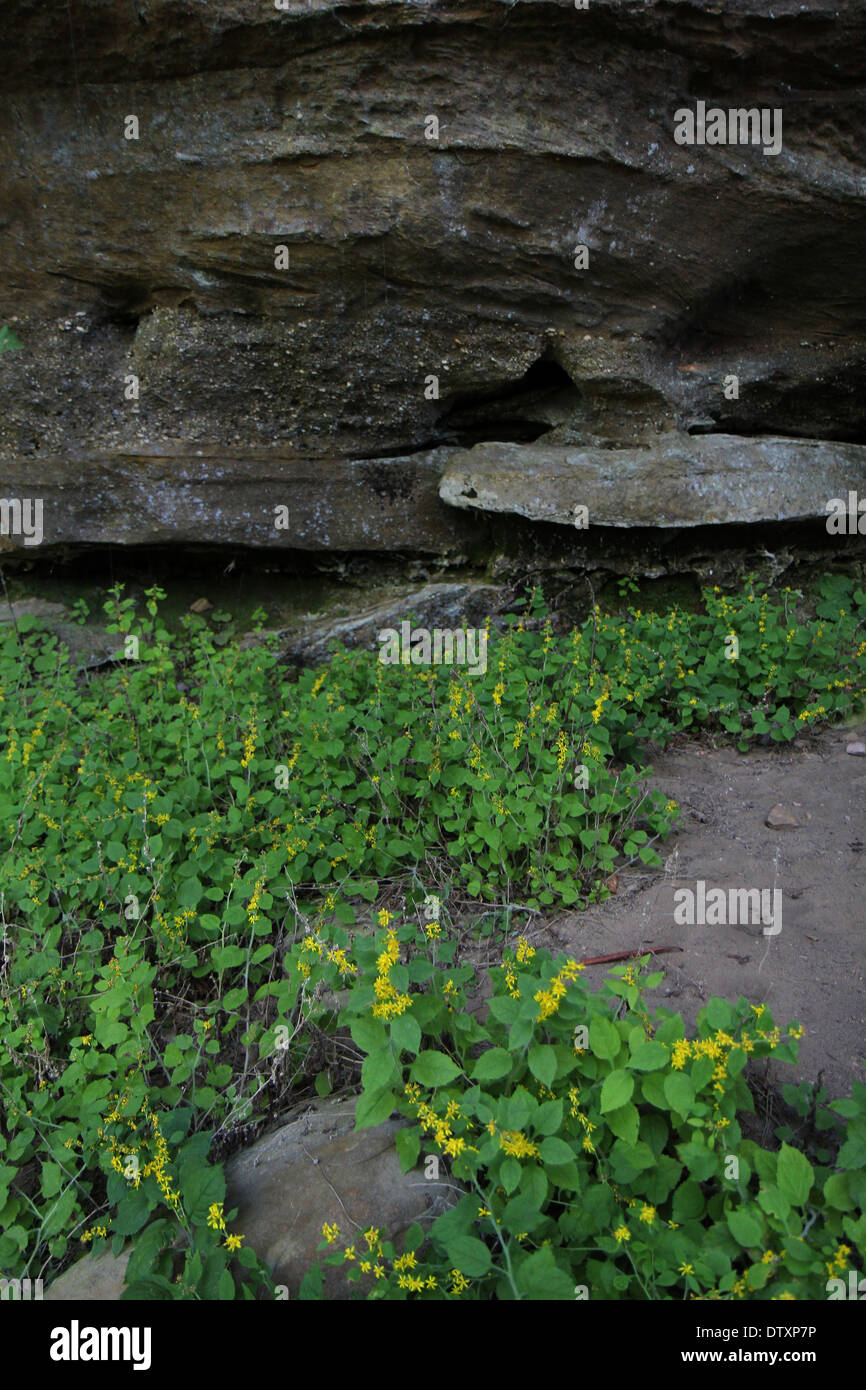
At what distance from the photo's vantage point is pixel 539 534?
6016mm

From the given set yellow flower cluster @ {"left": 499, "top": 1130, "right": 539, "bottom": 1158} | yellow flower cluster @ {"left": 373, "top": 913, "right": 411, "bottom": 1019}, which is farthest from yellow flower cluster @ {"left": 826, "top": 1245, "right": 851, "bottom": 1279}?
yellow flower cluster @ {"left": 373, "top": 913, "right": 411, "bottom": 1019}

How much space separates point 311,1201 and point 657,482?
474 centimetres

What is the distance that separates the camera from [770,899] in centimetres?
349

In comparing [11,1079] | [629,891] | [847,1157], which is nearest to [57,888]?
[11,1079]

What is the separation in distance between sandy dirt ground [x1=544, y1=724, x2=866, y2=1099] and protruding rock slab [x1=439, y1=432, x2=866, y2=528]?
1765mm

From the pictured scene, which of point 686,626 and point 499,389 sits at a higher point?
point 499,389

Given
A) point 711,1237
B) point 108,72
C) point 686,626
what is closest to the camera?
point 711,1237

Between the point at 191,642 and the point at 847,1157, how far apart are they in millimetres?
4710

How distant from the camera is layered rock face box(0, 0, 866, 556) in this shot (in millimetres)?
4859

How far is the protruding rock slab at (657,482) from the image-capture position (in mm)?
5777

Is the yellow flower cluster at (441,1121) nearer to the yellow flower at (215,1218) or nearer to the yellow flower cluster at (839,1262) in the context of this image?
the yellow flower at (215,1218)

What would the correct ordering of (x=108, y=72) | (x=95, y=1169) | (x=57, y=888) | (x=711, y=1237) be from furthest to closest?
(x=108, y=72) → (x=57, y=888) → (x=95, y=1169) → (x=711, y=1237)

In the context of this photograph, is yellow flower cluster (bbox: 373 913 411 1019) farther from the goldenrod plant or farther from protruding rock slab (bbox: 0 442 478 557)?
protruding rock slab (bbox: 0 442 478 557)

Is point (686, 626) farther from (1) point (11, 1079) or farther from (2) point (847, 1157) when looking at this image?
(1) point (11, 1079)
